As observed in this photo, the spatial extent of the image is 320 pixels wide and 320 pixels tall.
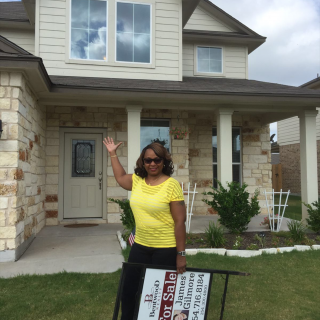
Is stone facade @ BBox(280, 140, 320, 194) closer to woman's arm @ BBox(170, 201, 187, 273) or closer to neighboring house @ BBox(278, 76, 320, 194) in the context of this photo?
neighboring house @ BBox(278, 76, 320, 194)

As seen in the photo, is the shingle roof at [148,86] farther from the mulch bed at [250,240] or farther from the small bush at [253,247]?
the small bush at [253,247]

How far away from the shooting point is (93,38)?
7.29 m

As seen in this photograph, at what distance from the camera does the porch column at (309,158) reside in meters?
7.11

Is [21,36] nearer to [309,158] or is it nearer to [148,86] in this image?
[148,86]

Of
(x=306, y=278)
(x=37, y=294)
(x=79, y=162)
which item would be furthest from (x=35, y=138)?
(x=306, y=278)

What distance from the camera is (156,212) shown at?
2.32 m

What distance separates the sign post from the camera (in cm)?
226

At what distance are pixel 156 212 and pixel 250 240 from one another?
403 centimetres

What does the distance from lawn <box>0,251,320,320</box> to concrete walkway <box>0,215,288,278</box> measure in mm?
348

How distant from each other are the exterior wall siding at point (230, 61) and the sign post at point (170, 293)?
7.53 meters

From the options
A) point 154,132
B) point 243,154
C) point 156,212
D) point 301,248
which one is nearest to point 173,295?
point 156,212

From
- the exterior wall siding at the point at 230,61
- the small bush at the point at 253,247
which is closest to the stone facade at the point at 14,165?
the small bush at the point at 253,247

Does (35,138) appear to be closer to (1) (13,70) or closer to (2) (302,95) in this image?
(1) (13,70)

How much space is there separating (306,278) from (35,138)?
200 inches
